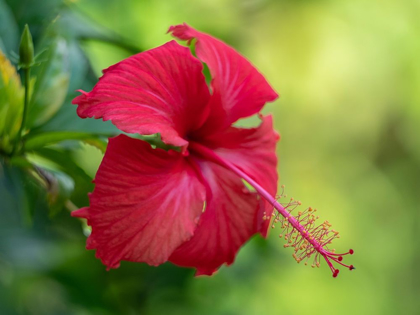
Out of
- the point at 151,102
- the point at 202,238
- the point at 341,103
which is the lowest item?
the point at 341,103

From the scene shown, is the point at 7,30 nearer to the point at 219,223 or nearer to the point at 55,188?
the point at 55,188

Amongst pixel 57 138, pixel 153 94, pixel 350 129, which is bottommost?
pixel 350 129

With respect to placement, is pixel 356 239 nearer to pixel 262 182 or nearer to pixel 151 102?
pixel 262 182

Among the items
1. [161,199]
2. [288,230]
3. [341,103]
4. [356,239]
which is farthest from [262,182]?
[341,103]

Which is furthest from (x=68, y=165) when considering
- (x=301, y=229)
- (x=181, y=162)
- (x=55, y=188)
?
(x=301, y=229)

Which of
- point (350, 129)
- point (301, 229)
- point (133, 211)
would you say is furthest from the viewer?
point (350, 129)
